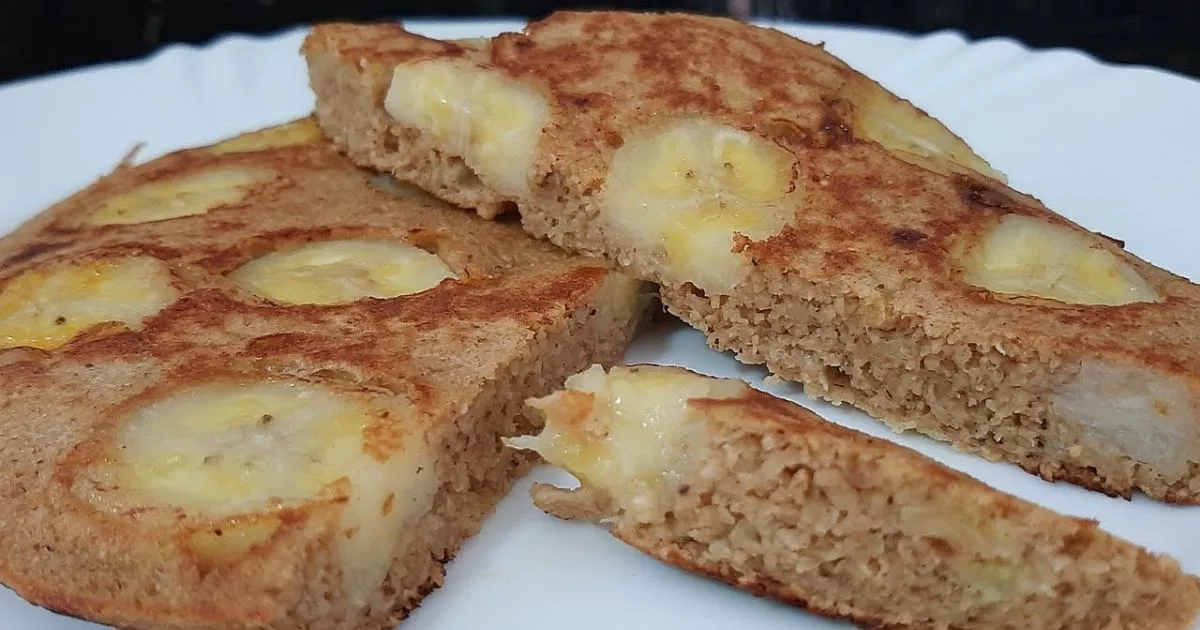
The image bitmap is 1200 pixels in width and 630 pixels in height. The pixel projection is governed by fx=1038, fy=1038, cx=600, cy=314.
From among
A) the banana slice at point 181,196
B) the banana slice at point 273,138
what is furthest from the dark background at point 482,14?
the banana slice at point 181,196

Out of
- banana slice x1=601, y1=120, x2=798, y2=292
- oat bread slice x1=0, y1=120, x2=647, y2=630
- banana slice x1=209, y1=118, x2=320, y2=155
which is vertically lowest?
oat bread slice x1=0, y1=120, x2=647, y2=630

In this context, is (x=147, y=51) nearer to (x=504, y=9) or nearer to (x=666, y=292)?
(x=504, y=9)

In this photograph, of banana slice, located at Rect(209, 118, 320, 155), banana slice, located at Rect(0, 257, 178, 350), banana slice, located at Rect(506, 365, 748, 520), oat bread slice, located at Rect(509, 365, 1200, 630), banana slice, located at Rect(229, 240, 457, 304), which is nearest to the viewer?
oat bread slice, located at Rect(509, 365, 1200, 630)

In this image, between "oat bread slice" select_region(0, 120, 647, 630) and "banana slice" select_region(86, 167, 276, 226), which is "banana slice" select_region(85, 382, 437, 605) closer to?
"oat bread slice" select_region(0, 120, 647, 630)

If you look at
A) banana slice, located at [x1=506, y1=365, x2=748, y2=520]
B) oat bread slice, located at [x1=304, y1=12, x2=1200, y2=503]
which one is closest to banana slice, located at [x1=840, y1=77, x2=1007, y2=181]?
oat bread slice, located at [x1=304, y1=12, x2=1200, y2=503]

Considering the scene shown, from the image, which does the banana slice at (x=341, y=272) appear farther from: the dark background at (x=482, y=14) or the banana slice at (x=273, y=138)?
the dark background at (x=482, y=14)

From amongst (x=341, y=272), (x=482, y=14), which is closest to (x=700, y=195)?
(x=341, y=272)
